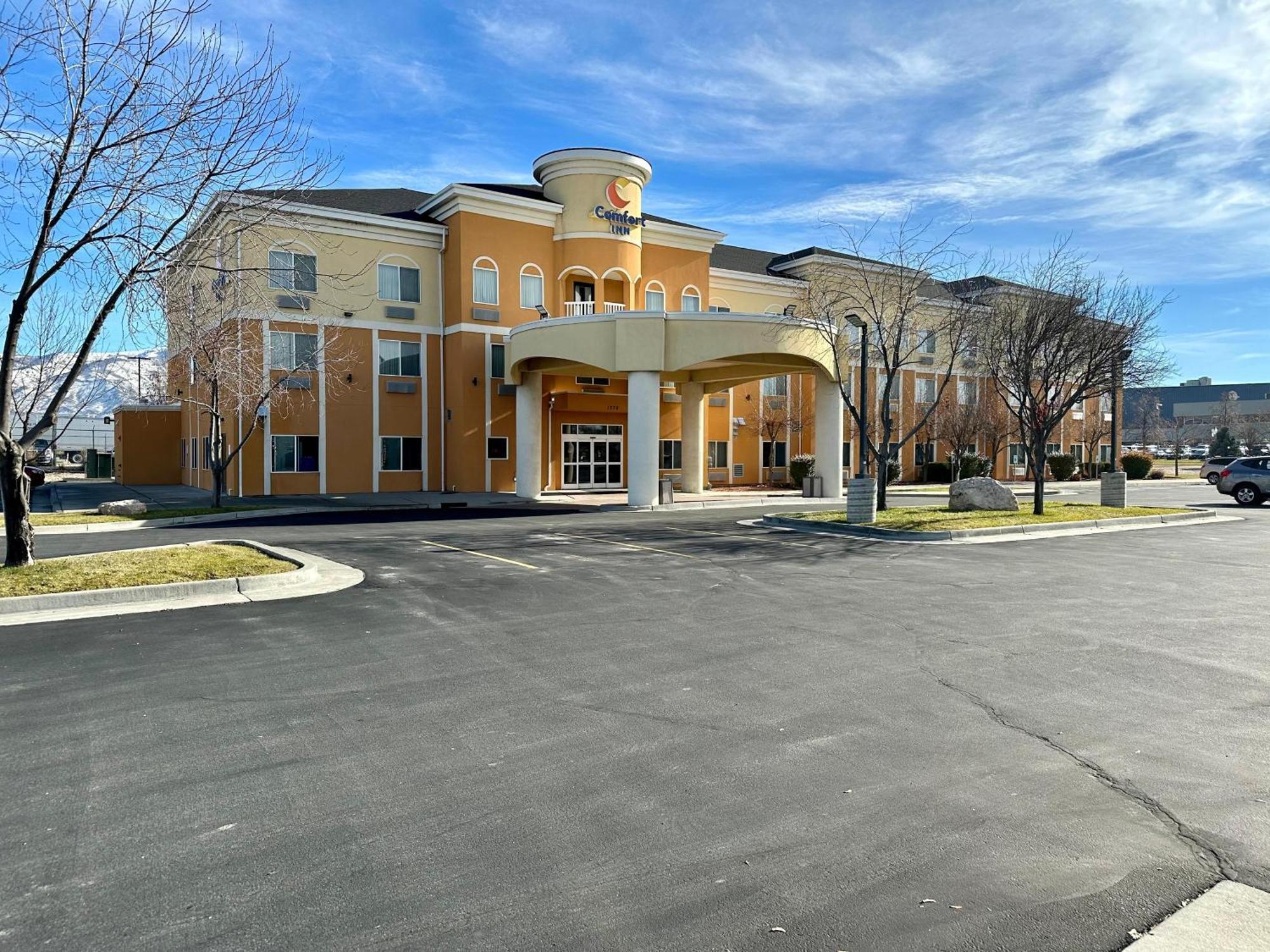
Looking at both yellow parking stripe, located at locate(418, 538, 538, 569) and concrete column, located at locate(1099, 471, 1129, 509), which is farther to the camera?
concrete column, located at locate(1099, 471, 1129, 509)

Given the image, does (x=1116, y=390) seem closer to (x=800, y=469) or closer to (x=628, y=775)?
(x=800, y=469)

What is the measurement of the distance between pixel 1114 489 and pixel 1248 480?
324 inches

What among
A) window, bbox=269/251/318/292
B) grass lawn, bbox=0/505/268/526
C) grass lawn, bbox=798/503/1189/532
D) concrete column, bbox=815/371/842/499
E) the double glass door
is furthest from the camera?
the double glass door

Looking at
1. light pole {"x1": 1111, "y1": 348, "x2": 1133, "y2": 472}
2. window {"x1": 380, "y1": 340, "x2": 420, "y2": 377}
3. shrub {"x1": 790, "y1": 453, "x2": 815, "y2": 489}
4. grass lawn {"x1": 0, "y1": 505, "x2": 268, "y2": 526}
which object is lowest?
grass lawn {"x1": 0, "y1": 505, "x2": 268, "y2": 526}

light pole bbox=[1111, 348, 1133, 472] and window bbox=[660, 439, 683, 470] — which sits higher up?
light pole bbox=[1111, 348, 1133, 472]

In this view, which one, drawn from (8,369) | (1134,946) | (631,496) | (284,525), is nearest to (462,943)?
(1134,946)

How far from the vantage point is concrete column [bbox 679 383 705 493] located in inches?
1454

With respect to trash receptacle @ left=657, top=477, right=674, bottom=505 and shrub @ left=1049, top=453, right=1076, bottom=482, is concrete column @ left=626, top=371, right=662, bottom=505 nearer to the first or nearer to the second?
trash receptacle @ left=657, top=477, right=674, bottom=505

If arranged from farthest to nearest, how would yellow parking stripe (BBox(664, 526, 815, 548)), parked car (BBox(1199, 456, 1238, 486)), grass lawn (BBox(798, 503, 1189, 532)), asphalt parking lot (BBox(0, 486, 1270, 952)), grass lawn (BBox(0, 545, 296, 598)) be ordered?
parked car (BBox(1199, 456, 1238, 486))
grass lawn (BBox(798, 503, 1189, 532))
yellow parking stripe (BBox(664, 526, 815, 548))
grass lawn (BBox(0, 545, 296, 598))
asphalt parking lot (BBox(0, 486, 1270, 952))

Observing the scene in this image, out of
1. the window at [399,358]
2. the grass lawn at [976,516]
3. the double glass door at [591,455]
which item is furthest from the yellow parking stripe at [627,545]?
the double glass door at [591,455]

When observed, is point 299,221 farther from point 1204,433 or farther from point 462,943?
point 1204,433

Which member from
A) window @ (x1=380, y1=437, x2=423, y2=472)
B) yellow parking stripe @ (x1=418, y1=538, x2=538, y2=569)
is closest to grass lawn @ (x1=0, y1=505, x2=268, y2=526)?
window @ (x1=380, y1=437, x2=423, y2=472)

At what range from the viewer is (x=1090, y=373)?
976 inches

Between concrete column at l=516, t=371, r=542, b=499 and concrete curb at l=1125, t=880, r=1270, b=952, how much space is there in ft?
93.8
